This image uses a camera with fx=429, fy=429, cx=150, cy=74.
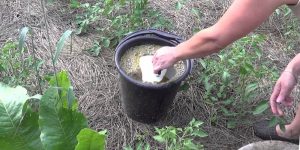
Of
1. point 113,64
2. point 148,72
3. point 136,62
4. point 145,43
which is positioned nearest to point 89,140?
point 148,72

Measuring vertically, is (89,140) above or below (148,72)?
below

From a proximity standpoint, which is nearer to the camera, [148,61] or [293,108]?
[148,61]

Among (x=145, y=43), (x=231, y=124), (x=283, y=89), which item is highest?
(x=145, y=43)

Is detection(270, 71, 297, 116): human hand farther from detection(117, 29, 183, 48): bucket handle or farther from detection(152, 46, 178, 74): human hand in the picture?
detection(117, 29, 183, 48): bucket handle

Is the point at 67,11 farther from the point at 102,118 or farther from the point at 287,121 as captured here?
the point at 287,121

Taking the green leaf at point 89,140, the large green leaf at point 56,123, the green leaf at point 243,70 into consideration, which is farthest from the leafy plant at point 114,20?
the green leaf at point 89,140

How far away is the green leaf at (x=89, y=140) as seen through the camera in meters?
1.48

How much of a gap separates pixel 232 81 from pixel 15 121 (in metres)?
1.46

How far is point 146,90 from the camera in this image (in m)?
2.16

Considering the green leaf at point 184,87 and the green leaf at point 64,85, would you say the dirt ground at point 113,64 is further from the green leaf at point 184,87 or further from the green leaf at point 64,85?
the green leaf at point 64,85

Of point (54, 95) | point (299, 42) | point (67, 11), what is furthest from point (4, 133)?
point (299, 42)

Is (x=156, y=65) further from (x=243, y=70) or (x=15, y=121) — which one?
(x=15, y=121)

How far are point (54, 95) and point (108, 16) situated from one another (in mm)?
1466

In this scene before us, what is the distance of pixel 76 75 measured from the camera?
8.77 ft
